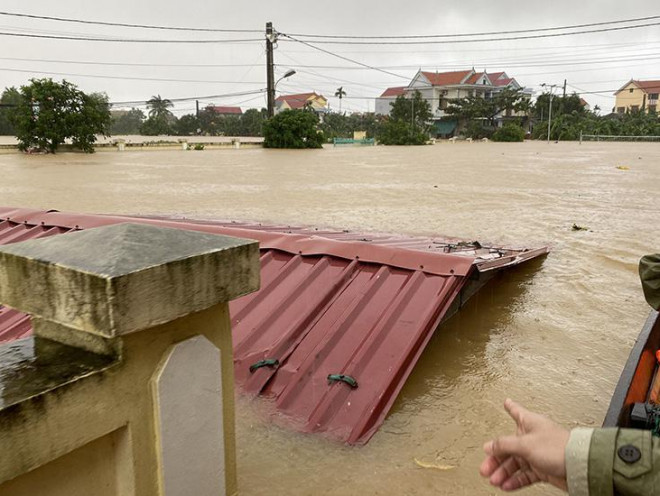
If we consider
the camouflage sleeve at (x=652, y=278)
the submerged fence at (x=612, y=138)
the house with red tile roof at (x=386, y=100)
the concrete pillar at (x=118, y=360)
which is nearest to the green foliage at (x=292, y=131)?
the submerged fence at (x=612, y=138)

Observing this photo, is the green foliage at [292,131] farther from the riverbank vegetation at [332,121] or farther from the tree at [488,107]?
the tree at [488,107]

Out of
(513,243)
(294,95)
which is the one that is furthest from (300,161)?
(294,95)

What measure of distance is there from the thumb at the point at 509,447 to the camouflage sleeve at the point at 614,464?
11 cm

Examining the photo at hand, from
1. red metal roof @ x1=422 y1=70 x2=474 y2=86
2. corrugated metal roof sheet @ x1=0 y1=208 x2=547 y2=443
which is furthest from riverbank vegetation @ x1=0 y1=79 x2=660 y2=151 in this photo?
corrugated metal roof sheet @ x1=0 y1=208 x2=547 y2=443

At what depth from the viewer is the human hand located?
54.2 inches

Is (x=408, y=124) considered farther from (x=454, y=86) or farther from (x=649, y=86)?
(x=649, y=86)

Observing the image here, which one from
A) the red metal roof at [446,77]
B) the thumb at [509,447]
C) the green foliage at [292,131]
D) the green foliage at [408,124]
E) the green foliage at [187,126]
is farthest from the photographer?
the red metal roof at [446,77]

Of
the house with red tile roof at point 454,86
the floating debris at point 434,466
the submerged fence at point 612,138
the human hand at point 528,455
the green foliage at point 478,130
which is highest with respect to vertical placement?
the house with red tile roof at point 454,86

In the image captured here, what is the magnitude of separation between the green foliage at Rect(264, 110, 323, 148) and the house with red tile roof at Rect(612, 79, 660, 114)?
6520 cm

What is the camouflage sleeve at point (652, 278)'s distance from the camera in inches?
120

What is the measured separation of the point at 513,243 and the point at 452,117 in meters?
57.0

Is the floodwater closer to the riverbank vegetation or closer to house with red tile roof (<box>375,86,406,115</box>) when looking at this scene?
the riverbank vegetation

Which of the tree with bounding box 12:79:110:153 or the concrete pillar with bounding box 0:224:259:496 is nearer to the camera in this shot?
the concrete pillar with bounding box 0:224:259:496

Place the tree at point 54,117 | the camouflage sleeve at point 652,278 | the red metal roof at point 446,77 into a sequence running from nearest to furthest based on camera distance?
the camouflage sleeve at point 652,278 < the tree at point 54,117 < the red metal roof at point 446,77
